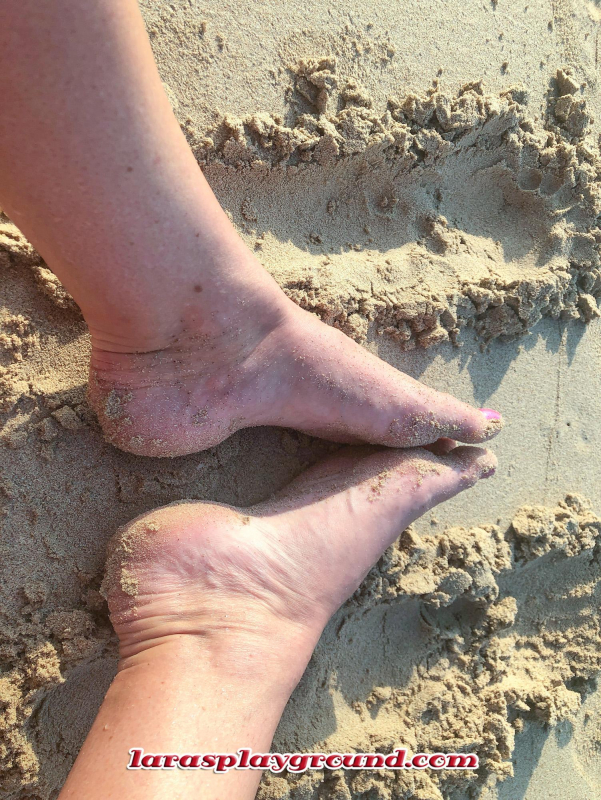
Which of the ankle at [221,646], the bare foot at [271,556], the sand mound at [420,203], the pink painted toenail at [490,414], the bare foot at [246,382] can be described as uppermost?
the sand mound at [420,203]

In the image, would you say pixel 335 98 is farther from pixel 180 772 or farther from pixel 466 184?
pixel 180 772

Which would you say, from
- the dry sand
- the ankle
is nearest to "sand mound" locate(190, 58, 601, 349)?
the dry sand

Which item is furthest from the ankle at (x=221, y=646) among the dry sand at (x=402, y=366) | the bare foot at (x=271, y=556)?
the dry sand at (x=402, y=366)

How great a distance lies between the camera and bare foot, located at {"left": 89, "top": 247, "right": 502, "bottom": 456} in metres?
1.10

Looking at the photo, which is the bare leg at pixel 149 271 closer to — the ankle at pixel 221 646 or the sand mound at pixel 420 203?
the sand mound at pixel 420 203

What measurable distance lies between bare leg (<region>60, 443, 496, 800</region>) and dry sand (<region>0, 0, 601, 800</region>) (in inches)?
5.6

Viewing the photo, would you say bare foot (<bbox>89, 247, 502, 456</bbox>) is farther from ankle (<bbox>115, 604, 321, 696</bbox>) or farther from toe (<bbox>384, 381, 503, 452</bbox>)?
ankle (<bbox>115, 604, 321, 696</bbox>)

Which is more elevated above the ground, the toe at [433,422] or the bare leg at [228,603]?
the toe at [433,422]

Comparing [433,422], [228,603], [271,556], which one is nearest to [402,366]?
[433,422]

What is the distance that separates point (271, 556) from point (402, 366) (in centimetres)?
62

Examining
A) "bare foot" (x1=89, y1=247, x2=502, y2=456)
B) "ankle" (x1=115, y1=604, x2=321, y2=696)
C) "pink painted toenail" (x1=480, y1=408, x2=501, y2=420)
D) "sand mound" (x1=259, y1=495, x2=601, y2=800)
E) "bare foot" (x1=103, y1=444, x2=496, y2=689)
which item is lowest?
"sand mound" (x1=259, y1=495, x2=601, y2=800)

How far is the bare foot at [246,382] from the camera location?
1101mm

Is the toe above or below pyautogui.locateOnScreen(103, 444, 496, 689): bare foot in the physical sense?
above

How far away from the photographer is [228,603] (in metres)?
1.15
